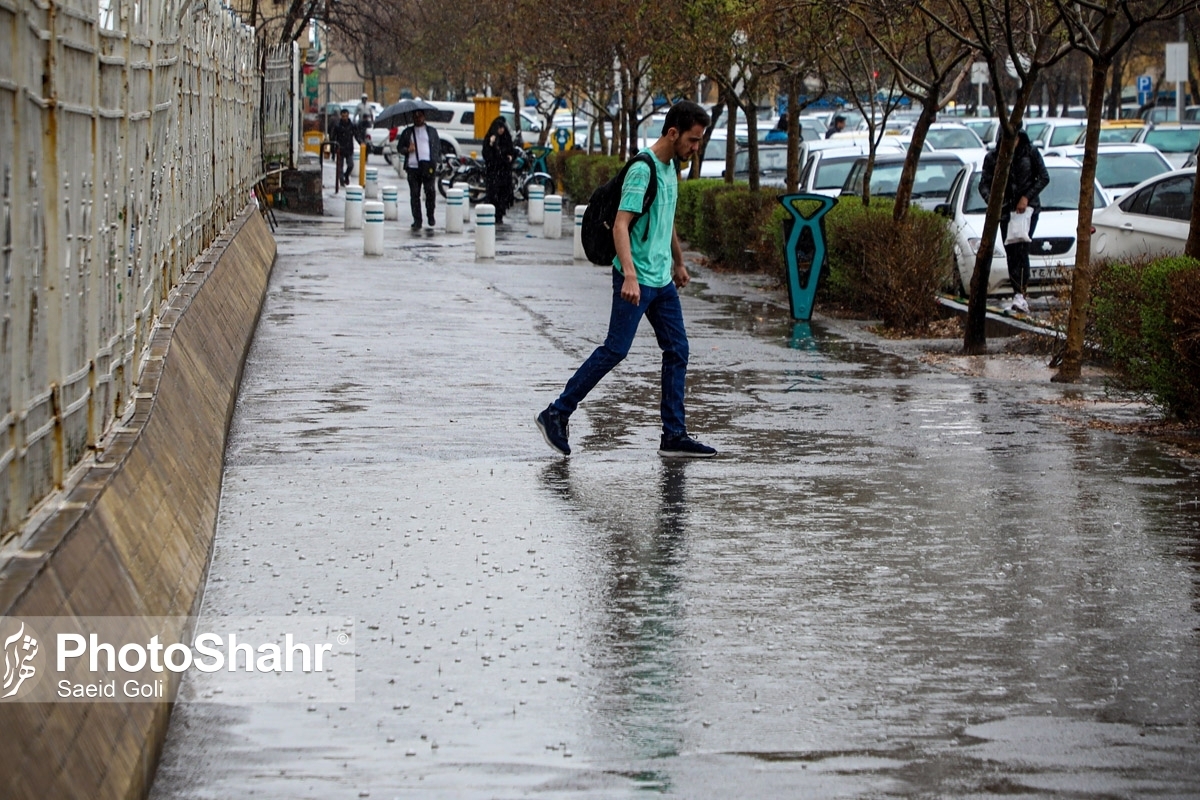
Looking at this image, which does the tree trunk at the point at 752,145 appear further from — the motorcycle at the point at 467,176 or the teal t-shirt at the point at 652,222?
the motorcycle at the point at 467,176

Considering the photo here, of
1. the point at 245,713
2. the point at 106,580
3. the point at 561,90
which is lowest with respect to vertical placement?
the point at 245,713

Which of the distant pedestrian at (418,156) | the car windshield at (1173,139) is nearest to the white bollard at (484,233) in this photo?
the distant pedestrian at (418,156)

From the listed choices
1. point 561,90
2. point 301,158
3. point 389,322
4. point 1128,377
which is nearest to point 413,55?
point 561,90

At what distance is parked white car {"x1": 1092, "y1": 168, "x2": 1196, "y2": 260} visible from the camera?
17.4 meters

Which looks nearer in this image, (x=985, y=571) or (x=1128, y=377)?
(x=985, y=571)

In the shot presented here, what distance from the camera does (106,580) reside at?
4988 millimetres

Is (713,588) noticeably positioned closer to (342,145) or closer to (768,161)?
(768,161)

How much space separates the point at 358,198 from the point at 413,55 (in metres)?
47.8

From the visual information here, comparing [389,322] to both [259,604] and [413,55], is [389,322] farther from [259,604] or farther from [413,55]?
[413,55]

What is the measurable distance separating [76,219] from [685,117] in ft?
13.5

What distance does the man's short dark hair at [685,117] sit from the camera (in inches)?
371

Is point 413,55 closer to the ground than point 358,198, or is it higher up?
higher up

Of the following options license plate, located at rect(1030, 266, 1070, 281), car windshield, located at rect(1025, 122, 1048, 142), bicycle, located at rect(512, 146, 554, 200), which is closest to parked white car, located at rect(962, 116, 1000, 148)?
car windshield, located at rect(1025, 122, 1048, 142)

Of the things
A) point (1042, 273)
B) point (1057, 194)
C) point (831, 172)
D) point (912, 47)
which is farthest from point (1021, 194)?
point (831, 172)
